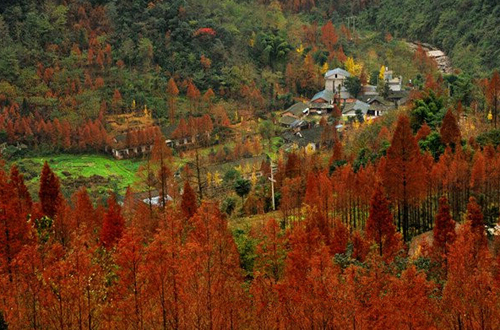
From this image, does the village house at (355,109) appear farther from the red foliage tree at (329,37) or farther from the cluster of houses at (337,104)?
the red foliage tree at (329,37)

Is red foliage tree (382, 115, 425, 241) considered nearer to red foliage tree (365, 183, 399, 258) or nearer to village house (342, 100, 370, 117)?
red foliage tree (365, 183, 399, 258)

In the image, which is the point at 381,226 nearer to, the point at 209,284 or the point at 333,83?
the point at 209,284

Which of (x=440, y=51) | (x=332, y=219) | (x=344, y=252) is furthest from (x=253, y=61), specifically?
(x=344, y=252)

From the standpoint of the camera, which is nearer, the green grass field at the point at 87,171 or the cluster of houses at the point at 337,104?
the green grass field at the point at 87,171

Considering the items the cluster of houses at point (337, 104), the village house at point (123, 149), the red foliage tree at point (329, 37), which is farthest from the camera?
the red foliage tree at point (329, 37)

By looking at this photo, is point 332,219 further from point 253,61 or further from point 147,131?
point 253,61

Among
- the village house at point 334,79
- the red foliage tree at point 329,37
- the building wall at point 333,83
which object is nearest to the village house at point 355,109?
the building wall at point 333,83

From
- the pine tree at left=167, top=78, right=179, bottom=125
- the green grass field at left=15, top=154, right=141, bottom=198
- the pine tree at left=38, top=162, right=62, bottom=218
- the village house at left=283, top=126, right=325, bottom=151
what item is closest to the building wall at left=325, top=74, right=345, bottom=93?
the village house at left=283, top=126, right=325, bottom=151
